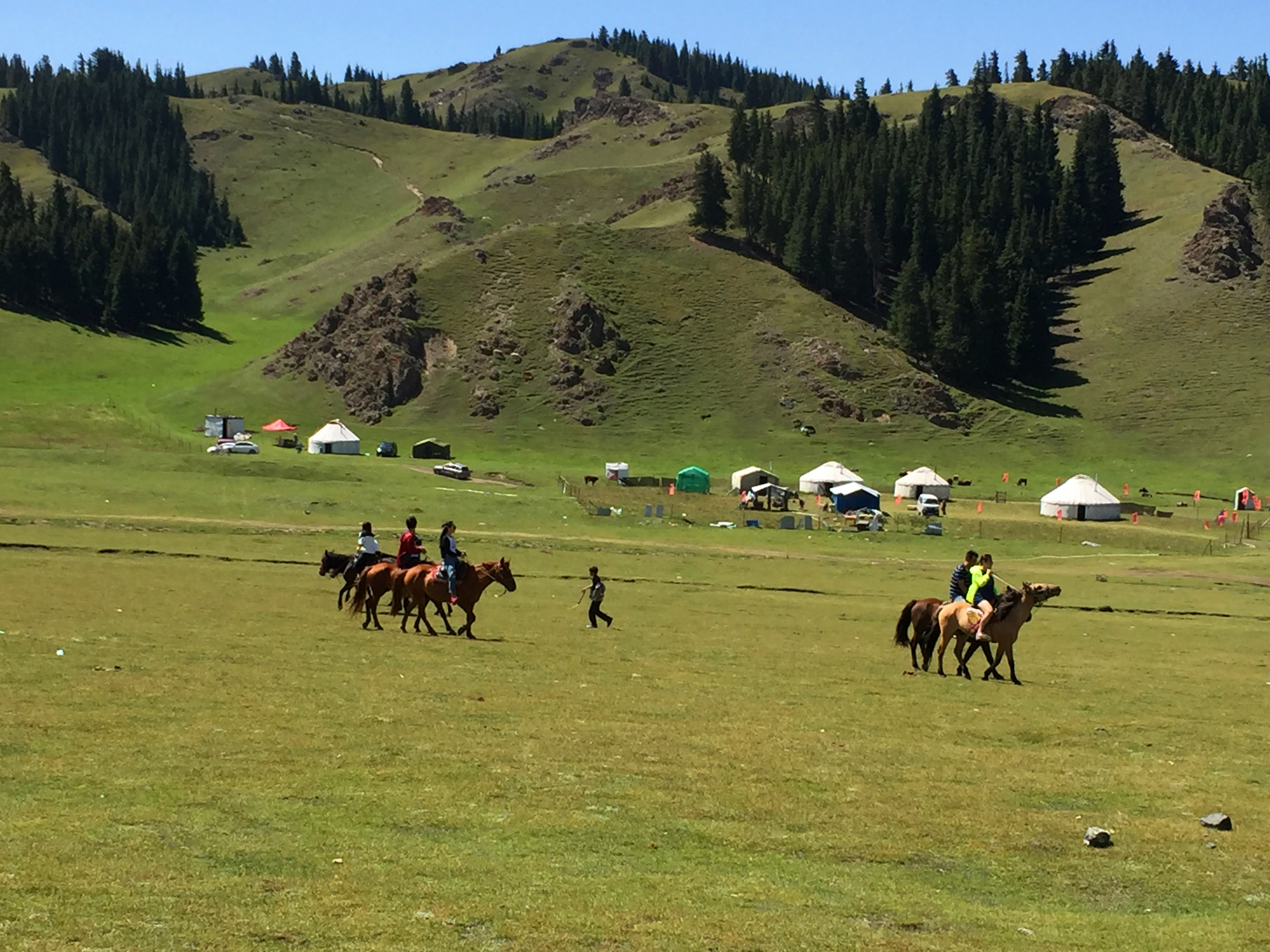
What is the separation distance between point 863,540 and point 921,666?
48376 mm

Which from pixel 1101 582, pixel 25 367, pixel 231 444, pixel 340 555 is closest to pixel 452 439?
pixel 231 444

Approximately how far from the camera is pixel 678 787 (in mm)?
17500

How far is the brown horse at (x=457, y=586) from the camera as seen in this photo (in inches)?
1302

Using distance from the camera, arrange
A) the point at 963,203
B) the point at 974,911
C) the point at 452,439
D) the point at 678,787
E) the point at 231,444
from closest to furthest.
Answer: the point at 974,911
the point at 678,787
the point at 231,444
the point at 452,439
the point at 963,203

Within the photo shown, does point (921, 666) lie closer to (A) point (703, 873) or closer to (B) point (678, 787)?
(B) point (678, 787)

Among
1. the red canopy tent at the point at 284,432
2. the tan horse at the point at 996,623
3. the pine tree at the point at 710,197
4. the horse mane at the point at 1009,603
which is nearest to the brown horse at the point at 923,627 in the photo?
the tan horse at the point at 996,623

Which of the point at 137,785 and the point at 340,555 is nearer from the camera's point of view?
the point at 137,785

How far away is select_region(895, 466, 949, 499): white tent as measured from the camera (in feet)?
358

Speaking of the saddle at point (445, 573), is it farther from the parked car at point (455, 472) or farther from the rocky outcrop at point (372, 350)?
the rocky outcrop at point (372, 350)

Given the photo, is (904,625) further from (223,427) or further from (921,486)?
(223,427)

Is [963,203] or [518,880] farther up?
[963,203]

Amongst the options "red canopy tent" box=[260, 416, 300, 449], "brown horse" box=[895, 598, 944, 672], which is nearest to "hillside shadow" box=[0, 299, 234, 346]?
"red canopy tent" box=[260, 416, 300, 449]

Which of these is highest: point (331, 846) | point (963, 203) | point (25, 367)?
point (963, 203)

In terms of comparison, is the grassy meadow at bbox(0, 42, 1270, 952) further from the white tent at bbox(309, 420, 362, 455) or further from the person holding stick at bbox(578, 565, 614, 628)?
the white tent at bbox(309, 420, 362, 455)
